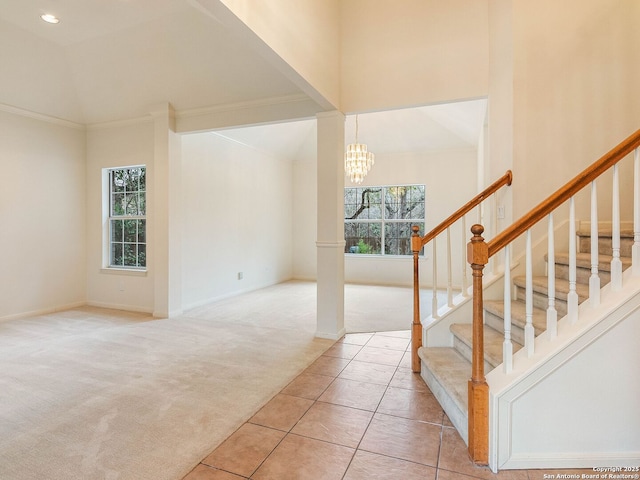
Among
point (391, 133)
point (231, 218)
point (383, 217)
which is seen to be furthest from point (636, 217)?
point (383, 217)

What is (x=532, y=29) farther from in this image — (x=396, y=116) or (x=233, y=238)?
(x=233, y=238)

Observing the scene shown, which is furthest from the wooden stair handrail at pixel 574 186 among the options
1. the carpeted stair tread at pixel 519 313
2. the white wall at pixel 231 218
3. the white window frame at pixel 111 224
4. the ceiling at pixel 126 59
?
the white window frame at pixel 111 224

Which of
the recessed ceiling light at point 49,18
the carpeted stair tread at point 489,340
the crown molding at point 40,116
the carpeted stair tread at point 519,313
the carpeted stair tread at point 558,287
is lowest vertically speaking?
the carpeted stair tread at point 489,340

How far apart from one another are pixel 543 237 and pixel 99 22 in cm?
489

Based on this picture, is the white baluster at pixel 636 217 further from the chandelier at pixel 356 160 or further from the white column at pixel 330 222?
the chandelier at pixel 356 160

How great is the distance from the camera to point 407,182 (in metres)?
7.10

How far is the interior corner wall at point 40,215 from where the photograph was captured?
14.1ft

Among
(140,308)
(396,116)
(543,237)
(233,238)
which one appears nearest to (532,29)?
(543,237)

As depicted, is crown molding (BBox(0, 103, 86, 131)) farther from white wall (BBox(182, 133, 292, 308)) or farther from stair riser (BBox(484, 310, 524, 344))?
stair riser (BBox(484, 310, 524, 344))

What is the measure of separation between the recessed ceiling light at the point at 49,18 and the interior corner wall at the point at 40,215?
161cm

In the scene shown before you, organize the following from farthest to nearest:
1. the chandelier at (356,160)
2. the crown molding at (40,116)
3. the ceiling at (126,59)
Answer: the chandelier at (356,160) < the crown molding at (40,116) < the ceiling at (126,59)

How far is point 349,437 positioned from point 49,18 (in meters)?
4.79

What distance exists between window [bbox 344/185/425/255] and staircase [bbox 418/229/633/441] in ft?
14.9
